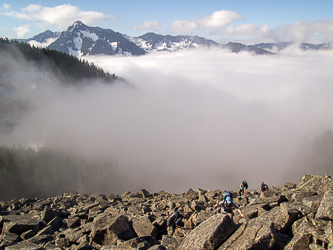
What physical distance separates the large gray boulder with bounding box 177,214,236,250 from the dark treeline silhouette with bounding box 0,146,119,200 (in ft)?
362

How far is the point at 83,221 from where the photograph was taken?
2117 centimetres

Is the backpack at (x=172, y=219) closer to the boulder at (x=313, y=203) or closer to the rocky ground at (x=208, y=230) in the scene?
the rocky ground at (x=208, y=230)

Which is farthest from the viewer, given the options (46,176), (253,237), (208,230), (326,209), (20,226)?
(46,176)

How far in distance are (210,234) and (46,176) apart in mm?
121883

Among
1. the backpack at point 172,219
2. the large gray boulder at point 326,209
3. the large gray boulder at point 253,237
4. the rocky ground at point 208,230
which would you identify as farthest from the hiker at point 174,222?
the large gray boulder at point 326,209

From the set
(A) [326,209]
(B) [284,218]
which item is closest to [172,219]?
(B) [284,218]

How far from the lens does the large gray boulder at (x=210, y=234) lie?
10.7 m

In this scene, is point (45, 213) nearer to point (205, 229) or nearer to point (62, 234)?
point (62, 234)

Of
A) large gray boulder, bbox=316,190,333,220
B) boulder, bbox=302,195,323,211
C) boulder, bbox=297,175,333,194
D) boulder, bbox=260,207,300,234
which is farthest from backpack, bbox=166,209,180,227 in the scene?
boulder, bbox=297,175,333,194

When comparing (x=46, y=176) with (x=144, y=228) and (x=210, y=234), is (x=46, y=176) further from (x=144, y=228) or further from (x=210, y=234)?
(x=210, y=234)

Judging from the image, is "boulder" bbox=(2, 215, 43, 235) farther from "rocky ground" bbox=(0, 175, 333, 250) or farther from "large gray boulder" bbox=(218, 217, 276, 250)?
"large gray boulder" bbox=(218, 217, 276, 250)

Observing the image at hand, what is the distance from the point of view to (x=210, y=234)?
35.8ft

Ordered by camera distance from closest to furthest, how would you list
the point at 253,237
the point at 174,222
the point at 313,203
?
the point at 253,237 → the point at 313,203 → the point at 174,222

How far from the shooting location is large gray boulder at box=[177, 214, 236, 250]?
1074 cm
